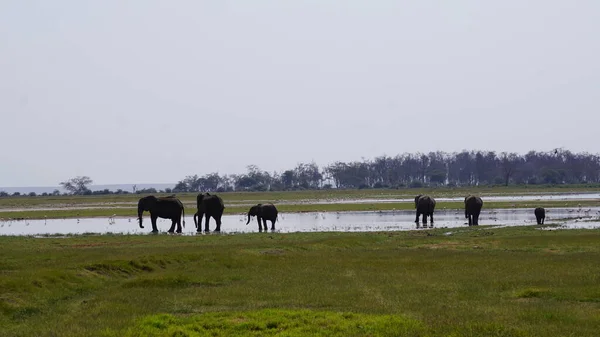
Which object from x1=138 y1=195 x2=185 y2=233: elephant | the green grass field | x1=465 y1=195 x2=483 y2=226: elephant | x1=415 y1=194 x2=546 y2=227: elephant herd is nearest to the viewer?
x1=138 y1=195 x2=185 y2=233: elephant

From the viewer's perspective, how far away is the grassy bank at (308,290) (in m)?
13.7

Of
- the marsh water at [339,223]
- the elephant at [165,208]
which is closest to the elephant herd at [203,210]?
the elephant at [165,208]

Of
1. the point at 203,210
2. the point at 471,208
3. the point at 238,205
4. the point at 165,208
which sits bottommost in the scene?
the point at 238,205

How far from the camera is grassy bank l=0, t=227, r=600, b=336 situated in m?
13.7

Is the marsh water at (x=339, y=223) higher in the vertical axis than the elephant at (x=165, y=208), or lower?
lower

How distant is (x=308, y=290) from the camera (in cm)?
1845

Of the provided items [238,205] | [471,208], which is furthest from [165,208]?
[238,205]

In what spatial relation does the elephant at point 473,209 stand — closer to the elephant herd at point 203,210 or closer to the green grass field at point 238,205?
the elephant herd at point 203,210

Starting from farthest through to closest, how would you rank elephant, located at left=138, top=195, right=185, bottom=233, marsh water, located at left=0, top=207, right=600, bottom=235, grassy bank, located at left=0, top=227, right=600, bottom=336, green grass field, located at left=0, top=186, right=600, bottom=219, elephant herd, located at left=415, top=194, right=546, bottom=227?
green grass field, located at left=0, top=186, right=600, bottom=219, marsh water, located at left=0, top=207, right=600, bottom=235, elephant herd, located at left=415, top=194, right=546, bottom=227, elephant, located at left=138, top=195, right=185, bottom=233, grassy bank, located at left=0, top=227, right=600, bottom=336

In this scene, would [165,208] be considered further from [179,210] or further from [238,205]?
[238,205]

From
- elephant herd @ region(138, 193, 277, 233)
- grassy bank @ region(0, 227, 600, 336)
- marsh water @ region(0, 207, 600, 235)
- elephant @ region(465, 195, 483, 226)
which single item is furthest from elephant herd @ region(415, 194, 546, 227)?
grassy bank @ region(0, 227, 600, 336)

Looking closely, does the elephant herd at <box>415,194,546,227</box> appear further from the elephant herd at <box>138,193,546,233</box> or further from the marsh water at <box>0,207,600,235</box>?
the marsh water at <box>0,207,600,235</box>

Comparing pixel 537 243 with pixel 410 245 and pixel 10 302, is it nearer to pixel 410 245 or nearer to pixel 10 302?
pixel 410 245

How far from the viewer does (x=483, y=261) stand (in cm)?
2452
